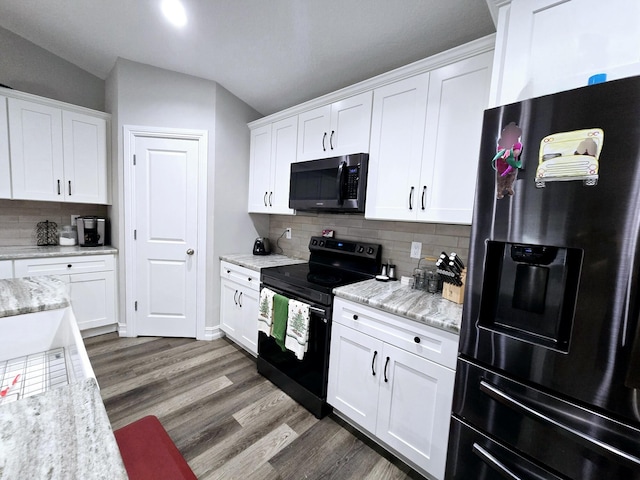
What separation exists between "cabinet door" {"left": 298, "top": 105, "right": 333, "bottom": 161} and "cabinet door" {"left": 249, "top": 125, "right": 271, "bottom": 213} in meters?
0.49

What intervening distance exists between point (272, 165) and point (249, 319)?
1.47 metres

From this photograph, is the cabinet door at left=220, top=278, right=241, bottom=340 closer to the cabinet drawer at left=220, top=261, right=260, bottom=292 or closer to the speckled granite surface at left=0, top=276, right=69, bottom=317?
the cabinet drawer at left=220, top=261, right=260, bottom=292

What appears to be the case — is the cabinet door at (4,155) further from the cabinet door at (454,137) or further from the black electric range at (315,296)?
the cabinet door at (454,137)

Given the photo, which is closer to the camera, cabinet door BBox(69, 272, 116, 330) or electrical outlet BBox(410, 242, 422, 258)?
electrical outlet BBox(410, 242, 422, 258)

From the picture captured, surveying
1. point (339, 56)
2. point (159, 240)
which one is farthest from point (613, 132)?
point (159, 240)

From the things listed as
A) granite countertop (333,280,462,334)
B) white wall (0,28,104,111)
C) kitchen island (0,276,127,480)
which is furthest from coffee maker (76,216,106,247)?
granite countertop (333,280,462,334)

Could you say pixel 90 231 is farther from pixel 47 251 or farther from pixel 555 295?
pixel 555 295

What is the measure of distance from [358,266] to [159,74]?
2.63 m

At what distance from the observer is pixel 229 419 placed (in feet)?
6.04

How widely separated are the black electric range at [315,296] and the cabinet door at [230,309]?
1.55 feet

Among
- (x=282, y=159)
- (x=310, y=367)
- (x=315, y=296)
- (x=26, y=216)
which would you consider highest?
(x=282, y=159)

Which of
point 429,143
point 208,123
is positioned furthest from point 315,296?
point 208,123

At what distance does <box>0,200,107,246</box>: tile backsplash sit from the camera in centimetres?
274

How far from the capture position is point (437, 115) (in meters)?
1.62
